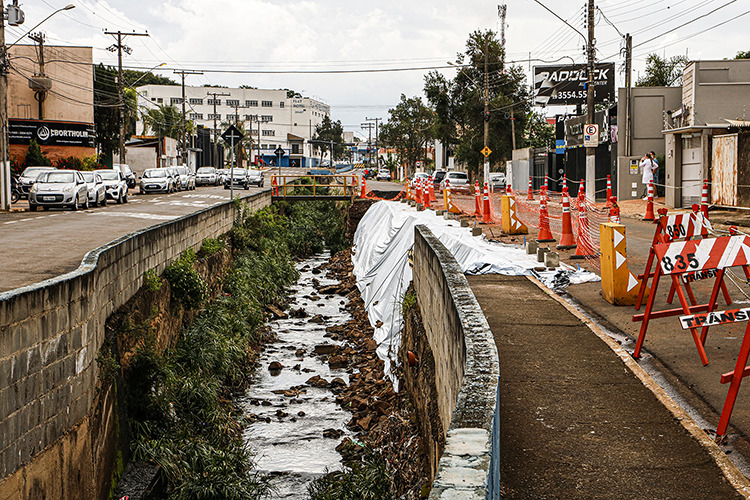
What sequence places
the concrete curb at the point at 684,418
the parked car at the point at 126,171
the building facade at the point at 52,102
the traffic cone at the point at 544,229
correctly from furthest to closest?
the building facade at the point at 52,102, the parked car at the point at 126,171, the traffic cone at the point at 544,229, the concrete curb at the point at 684,418

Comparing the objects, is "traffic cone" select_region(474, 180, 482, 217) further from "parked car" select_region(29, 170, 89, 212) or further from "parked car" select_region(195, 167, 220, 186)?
"parked car" select_region(195, 167, 220, 186)

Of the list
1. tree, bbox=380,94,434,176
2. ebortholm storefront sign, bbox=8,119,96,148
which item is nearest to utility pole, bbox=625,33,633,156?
ebortholm storefront sign, bbox=8,119,96,148

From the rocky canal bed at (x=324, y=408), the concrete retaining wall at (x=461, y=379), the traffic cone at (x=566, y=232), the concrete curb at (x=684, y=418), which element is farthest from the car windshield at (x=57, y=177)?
the concrete curb at (x=684, y=418)

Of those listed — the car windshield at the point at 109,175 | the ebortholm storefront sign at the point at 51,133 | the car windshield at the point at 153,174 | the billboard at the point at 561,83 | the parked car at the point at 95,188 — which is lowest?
the parked car at the point at 95,188

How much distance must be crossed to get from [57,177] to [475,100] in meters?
29.3

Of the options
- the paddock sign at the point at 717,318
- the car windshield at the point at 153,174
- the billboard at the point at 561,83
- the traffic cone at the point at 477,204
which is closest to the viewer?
the paddock sign at the point at 717,318

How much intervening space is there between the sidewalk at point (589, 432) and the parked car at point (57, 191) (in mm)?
23036

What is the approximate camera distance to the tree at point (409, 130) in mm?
91250

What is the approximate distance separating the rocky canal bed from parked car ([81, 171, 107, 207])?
1262 cm

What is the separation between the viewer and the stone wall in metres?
6.60

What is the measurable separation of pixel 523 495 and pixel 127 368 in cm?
708

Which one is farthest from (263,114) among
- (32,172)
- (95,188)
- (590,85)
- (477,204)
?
(477,204)

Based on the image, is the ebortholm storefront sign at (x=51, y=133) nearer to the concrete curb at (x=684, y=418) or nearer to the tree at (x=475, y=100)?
the tree at (x=475, y=100)

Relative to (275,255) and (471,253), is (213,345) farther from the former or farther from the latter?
(275,255)
